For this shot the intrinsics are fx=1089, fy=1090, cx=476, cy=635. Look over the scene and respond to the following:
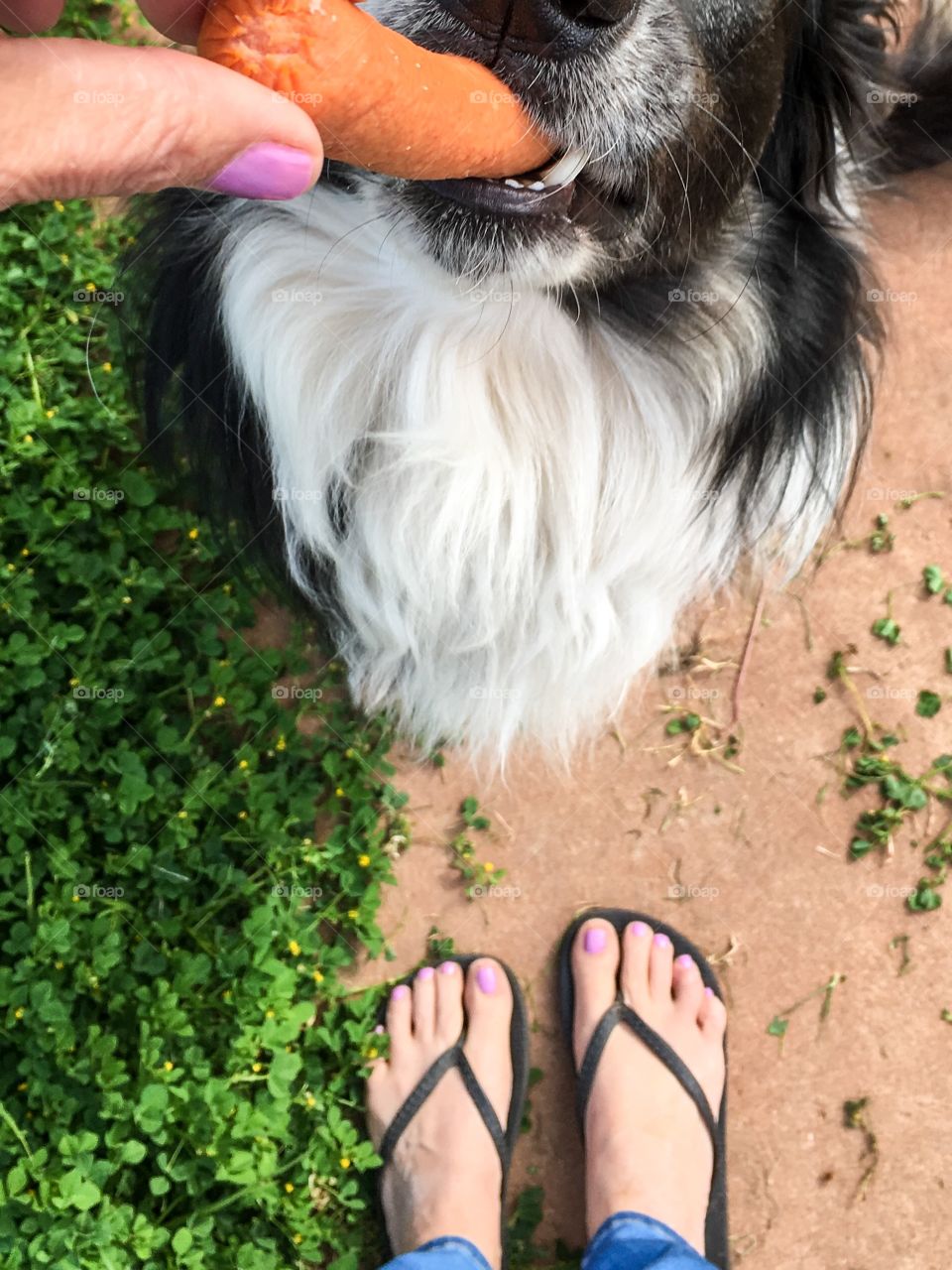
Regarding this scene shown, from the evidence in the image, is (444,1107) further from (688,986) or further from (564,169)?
(564,169)

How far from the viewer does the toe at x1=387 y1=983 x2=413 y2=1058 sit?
2.52 metres

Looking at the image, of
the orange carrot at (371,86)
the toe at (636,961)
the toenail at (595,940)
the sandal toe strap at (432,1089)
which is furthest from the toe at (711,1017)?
the orange carrot at (371,86)

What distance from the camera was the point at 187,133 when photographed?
921 millimetres

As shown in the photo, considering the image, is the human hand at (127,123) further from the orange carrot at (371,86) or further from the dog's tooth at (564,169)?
the dog's tooth at (564,169)

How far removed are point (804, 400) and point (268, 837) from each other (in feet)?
4.81

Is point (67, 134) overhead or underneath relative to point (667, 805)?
overhead

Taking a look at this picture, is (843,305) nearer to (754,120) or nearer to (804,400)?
(804,400)

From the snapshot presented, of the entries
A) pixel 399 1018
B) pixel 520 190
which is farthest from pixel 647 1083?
pixel 520 190

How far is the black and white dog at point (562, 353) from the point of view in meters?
1.46

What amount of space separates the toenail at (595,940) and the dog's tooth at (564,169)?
1707mm

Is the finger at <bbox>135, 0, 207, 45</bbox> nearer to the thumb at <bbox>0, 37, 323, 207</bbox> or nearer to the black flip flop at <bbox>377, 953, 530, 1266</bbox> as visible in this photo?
the thumb at <bbox>0, 37, 323, 207</bbox>

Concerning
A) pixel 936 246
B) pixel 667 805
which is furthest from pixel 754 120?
pixel 667 805

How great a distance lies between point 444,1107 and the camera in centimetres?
249

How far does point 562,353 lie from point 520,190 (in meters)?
0.33
